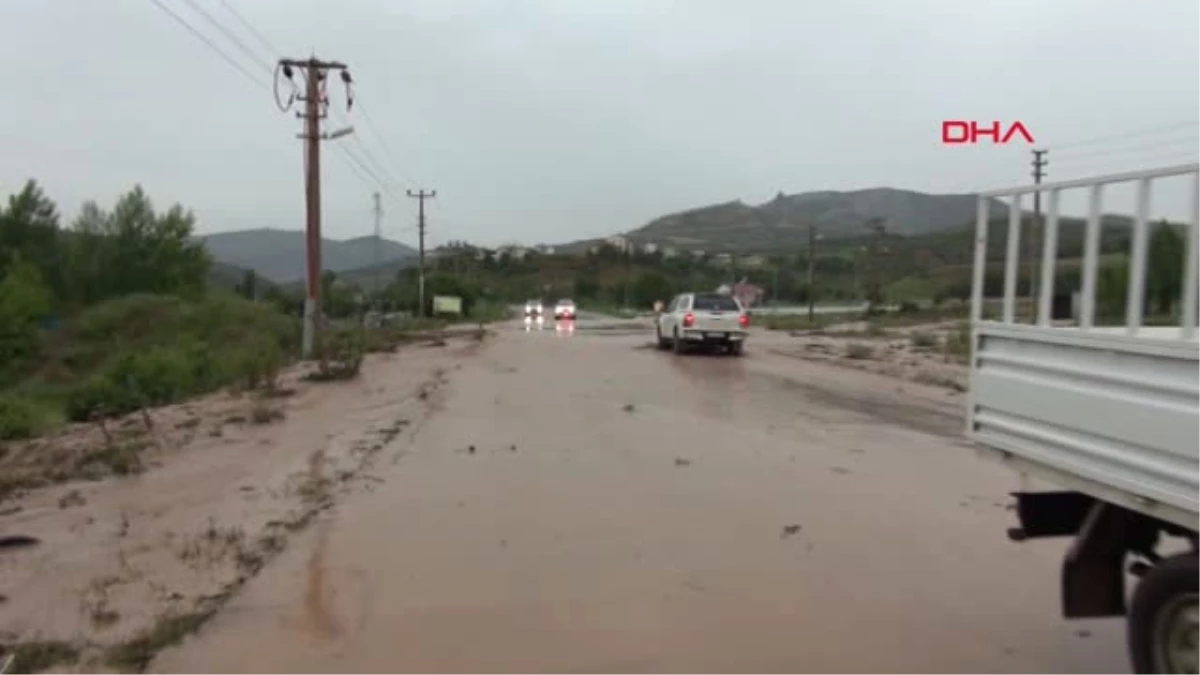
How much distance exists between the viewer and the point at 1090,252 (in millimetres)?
4461

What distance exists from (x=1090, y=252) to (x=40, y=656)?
16.7ft

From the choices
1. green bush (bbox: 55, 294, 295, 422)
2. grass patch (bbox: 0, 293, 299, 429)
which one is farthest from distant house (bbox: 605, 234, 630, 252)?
green bush (bbox: 55, 294, 295, 422)

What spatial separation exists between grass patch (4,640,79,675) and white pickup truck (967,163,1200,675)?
4457 millimetres

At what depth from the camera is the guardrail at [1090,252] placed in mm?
3846

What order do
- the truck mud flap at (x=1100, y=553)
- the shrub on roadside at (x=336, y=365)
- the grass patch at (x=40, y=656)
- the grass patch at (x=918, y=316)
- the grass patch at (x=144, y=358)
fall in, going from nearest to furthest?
the truck mud flap at (x=1100, y=553) → the grass patch at (x=40, y=656) → the shrub on roadside at (x=336, y=365) → the grass patch at (x=144, y=358) → the grass patch at (x=918, y=316)

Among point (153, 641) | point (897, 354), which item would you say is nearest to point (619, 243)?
point (897, 354)

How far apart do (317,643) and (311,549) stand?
2.26 m

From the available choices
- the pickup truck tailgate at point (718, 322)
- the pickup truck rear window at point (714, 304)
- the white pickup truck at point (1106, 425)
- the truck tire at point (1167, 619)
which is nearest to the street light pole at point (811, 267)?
the pickup truck rear window at point (714, 304)

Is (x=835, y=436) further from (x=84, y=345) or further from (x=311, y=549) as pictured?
(x=84, y=345)

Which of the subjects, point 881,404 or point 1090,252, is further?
point 881,404

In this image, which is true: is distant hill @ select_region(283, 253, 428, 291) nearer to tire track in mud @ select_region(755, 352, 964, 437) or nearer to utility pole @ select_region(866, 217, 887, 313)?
utility pole @ select_region(866, 217, 887, 313)

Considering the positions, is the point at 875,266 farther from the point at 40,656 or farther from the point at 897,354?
the point at 40,656

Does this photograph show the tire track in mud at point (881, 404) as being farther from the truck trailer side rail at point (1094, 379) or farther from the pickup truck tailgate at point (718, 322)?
the truck trailer side rail at point (1094, 379)

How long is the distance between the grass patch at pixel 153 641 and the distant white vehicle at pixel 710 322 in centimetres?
2585
